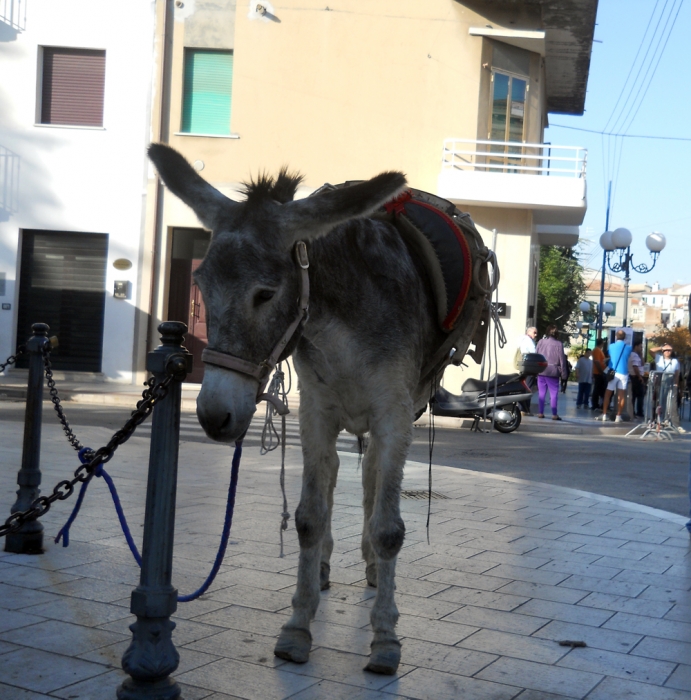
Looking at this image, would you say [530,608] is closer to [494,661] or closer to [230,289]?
[494,661]

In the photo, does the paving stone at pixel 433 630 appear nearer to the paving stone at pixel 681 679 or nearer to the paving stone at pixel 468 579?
the paving stone at pixel 468 579

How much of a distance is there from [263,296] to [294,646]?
152cm

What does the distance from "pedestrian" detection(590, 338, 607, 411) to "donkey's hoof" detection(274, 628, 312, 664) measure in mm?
21961

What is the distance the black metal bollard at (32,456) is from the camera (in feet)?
18.0

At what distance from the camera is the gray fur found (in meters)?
3.47

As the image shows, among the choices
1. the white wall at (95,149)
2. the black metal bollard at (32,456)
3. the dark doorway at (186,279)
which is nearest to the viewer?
the black metal bollard at (32,456)

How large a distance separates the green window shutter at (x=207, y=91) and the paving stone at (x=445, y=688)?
1929 cm

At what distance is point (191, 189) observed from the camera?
3789 mm

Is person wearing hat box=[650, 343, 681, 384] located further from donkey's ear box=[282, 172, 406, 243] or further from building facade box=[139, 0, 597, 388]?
donkey's ear box=[282, 172, 406, 243]

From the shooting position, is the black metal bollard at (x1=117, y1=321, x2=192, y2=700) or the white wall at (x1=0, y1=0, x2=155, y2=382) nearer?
the black metal bollard at (x1=117, y1=321, x2=192, y2=700)

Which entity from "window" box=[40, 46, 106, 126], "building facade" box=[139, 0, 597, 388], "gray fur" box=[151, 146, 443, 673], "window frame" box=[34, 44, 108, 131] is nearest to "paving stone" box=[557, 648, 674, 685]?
"gray fur" box=[151, 146, 443, 673]

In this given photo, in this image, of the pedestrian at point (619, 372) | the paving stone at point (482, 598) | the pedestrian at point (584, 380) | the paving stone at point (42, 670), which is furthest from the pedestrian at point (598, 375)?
the paving stone at point (42, 670)

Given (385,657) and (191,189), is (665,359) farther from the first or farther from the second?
(191,189)

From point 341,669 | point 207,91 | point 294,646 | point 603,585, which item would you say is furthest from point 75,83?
point 341,669
